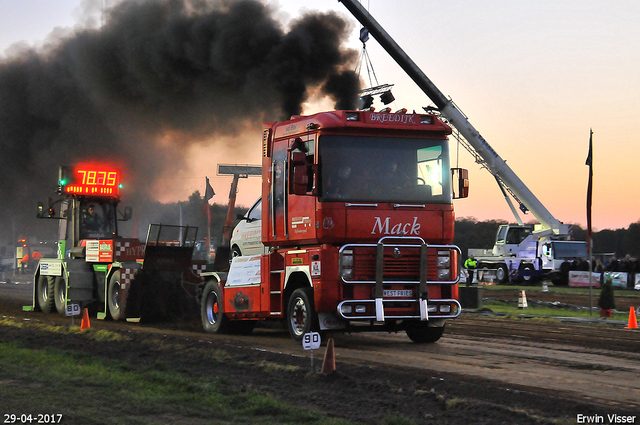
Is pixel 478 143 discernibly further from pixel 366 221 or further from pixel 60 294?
pixel 366 221

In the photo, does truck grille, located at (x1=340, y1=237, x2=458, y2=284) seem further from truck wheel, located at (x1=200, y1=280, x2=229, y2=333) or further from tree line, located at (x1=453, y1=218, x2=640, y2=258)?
tree line, located at (x1=453, y1=218, x2=640, y2=258)

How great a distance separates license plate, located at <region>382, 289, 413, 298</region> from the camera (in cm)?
1185

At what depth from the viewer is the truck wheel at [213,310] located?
1483 cm

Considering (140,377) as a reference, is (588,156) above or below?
above

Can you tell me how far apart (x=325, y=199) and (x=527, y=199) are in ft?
101

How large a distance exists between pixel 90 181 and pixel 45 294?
136 inches

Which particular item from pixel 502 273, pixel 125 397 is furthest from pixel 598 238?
pixel 125 397

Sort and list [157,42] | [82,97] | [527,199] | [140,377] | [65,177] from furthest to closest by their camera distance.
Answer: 1. [527,199]
2. [82,97]
3. [157,42]
4. [65,177]
5. [140,377]

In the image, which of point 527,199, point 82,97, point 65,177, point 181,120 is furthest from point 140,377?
point 527,199

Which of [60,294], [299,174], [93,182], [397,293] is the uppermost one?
[93,182]

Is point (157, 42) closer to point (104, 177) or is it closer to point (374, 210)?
point (104, 177)

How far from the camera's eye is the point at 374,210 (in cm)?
1185

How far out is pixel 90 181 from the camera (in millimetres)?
20859

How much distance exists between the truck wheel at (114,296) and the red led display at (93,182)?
132 inches
